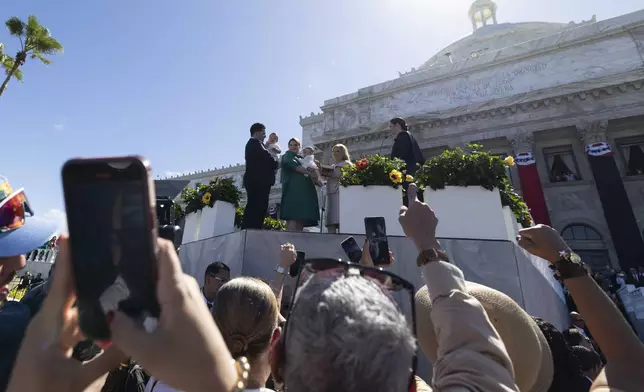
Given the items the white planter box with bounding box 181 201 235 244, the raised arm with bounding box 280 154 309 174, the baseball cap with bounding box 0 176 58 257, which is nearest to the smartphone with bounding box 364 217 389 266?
the baseball cap with bounding box 0 176 58 257

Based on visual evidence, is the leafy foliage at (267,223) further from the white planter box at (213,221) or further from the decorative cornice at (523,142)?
the decorative cornice at (523,142)

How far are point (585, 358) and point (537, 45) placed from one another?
2336 centimetres

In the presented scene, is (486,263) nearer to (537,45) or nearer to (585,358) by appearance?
(585,358)

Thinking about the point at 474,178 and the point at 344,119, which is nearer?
the point at 474,178

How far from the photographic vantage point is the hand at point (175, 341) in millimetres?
673

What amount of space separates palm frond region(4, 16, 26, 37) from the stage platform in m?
19.9

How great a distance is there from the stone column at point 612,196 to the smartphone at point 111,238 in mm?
20461

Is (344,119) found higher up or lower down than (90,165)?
higher up

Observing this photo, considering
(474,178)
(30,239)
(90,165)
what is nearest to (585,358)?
(474,178)

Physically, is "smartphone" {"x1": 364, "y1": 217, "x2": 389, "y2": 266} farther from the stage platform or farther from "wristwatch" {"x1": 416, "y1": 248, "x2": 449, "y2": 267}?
the stage platform

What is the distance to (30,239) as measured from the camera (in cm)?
149

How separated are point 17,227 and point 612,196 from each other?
21.9 metres

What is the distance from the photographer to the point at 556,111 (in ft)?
63.9

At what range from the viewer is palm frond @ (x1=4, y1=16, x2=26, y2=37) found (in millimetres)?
16938
